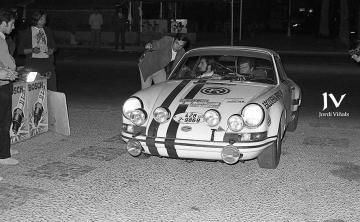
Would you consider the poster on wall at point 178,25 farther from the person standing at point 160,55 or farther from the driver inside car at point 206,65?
the driver inside car at point 206,65

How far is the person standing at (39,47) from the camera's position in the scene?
26.8 ft

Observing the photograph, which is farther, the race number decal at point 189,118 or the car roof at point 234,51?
the car roof at point 234,51

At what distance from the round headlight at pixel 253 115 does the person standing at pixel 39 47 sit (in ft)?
11.8

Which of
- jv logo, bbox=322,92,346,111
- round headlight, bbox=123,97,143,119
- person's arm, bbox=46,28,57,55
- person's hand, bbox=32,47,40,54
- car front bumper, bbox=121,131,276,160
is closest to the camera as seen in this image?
car front bumper, bbox=121,131,276,160

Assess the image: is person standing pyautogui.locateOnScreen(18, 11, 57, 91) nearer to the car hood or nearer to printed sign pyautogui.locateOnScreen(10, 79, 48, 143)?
printed sign pyautogui.locateOnScreen(10, 79, 48, 143)

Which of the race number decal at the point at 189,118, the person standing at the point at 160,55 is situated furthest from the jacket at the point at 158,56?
the race number decal at the point at 189,118

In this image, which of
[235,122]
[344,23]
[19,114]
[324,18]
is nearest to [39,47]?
[19,114]

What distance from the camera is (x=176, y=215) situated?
4.68m

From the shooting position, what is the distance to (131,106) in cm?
620

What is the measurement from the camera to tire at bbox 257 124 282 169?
599 cm

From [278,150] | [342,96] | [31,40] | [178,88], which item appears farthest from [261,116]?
[342,96]

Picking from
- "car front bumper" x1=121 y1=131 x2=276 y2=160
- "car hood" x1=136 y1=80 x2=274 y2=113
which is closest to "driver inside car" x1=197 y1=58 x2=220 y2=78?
"car hood" x1=136 y1=80 x2=274 y2=113

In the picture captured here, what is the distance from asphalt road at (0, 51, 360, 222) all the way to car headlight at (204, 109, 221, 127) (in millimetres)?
608

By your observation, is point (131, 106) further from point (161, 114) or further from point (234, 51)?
point (234, 51)
